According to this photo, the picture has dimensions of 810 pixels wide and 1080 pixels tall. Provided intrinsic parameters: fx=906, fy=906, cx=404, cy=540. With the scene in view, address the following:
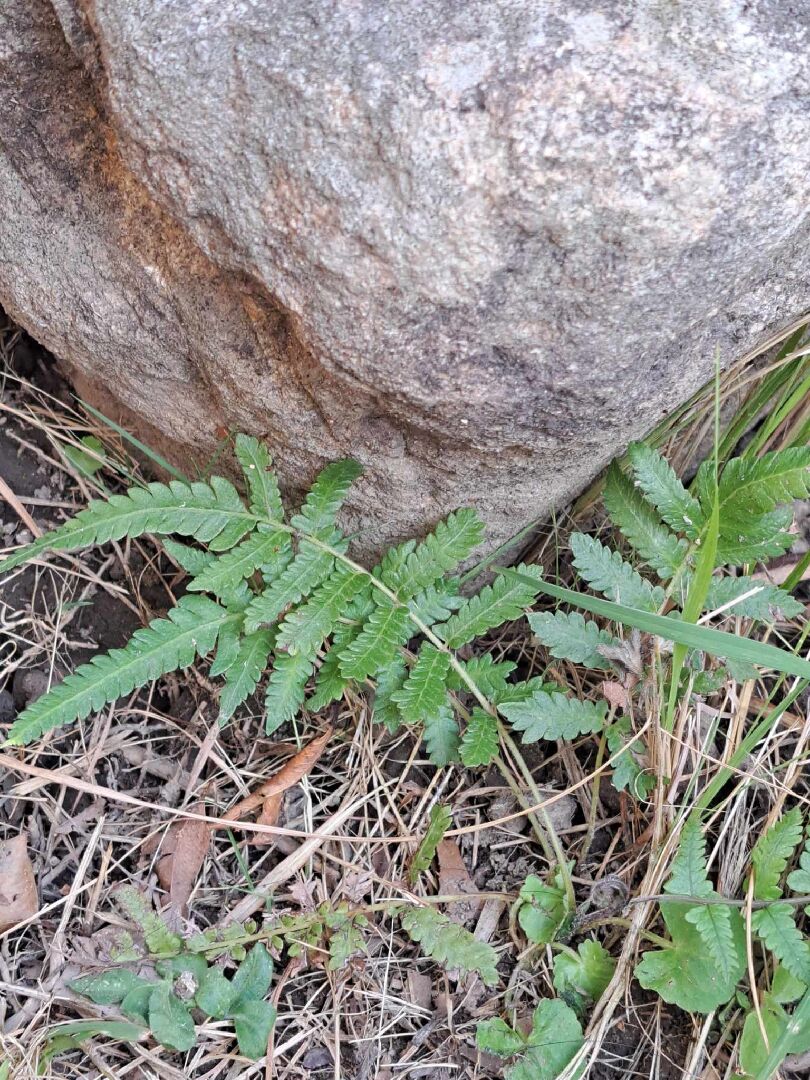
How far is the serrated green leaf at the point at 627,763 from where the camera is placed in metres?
2.12

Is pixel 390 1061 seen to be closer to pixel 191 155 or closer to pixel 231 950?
pixel 231 950

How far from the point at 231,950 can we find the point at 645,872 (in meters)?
0.98

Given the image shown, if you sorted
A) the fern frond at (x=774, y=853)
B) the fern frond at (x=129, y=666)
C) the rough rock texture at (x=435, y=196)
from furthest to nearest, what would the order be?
the fern frond at (x=774, y=853)
the fern frond at (x=129, y=666)
the rough rock texture at (x=435, y=196)

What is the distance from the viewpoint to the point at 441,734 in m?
2.16

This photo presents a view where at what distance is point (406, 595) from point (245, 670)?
41 centimetres

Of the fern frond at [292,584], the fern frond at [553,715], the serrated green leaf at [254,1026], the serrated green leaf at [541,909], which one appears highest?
the fern frond at [292,584]

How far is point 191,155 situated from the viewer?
1.74m

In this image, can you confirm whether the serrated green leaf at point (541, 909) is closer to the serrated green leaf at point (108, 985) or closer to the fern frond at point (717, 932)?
the fern frond at point (717, 932)

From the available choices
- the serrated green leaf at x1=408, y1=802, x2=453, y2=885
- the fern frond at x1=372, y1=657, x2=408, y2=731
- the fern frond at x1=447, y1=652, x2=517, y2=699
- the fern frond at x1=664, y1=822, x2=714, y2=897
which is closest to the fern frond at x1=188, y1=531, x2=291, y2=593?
the fern frond at x1=372, y1=657, x2=408, y2=731

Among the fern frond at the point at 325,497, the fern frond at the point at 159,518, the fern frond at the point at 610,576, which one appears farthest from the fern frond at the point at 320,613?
the fern frond at the point at 610,576

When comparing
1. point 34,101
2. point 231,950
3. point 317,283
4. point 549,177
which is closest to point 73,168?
point 34,101

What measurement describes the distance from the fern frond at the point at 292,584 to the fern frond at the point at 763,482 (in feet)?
3.08

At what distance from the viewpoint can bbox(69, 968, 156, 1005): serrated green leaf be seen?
1990 millimetres

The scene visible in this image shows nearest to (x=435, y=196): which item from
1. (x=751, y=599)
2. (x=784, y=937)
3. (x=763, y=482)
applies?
(x=763, y=482)
